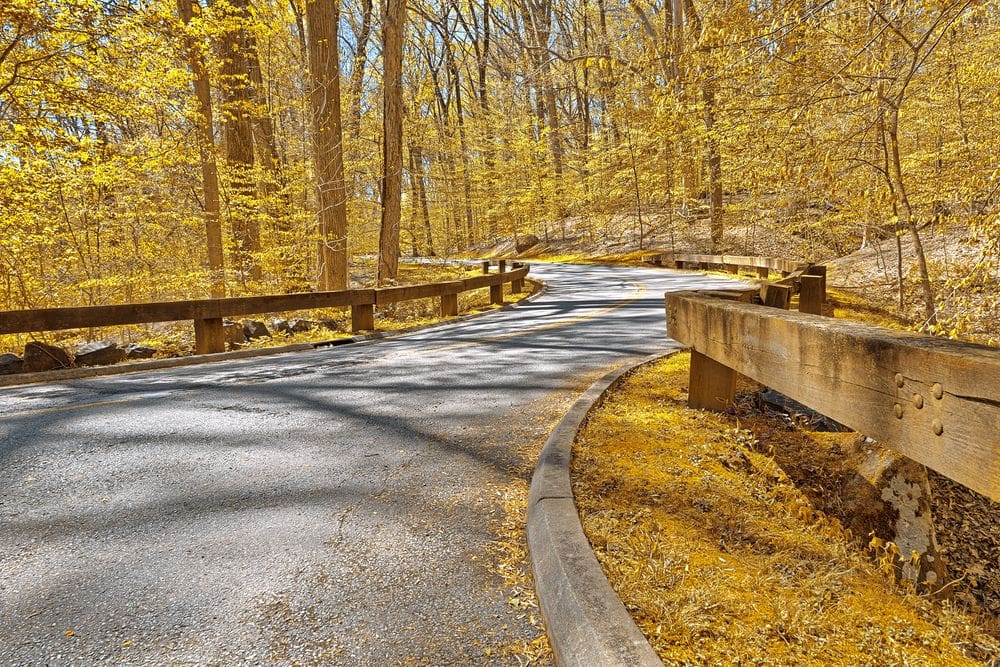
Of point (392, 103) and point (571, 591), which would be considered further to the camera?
point (392, 103)

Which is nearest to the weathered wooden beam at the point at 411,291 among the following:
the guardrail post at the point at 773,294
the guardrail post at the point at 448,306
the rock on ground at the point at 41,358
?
the guardrail post at the point at 448,306

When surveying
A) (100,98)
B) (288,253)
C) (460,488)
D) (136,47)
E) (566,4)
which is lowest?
(460,488)

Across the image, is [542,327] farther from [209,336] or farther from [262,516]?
[262,516]

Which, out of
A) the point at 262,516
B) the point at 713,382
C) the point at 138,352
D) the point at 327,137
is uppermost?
the point at 327,137

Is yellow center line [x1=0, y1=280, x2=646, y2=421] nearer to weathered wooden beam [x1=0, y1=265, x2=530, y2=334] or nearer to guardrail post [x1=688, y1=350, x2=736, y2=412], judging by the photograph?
weathered wooden beam [x1=0, y1=265, x2=530, y2=334]

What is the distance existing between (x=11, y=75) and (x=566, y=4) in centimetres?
3752

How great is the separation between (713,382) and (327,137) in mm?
12532

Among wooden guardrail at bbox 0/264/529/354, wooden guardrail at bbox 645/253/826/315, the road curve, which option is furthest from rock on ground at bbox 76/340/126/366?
wooden guardrail at bbox 645/253/826/315

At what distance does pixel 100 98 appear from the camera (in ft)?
31.3

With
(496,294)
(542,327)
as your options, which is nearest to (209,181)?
(496,294)

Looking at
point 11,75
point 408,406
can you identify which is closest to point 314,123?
point 11,75

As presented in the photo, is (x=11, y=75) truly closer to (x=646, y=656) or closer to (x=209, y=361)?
(x=209, y=361)

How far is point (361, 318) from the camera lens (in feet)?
37.1

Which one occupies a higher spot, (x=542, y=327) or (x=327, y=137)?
(x=327, y=137)
